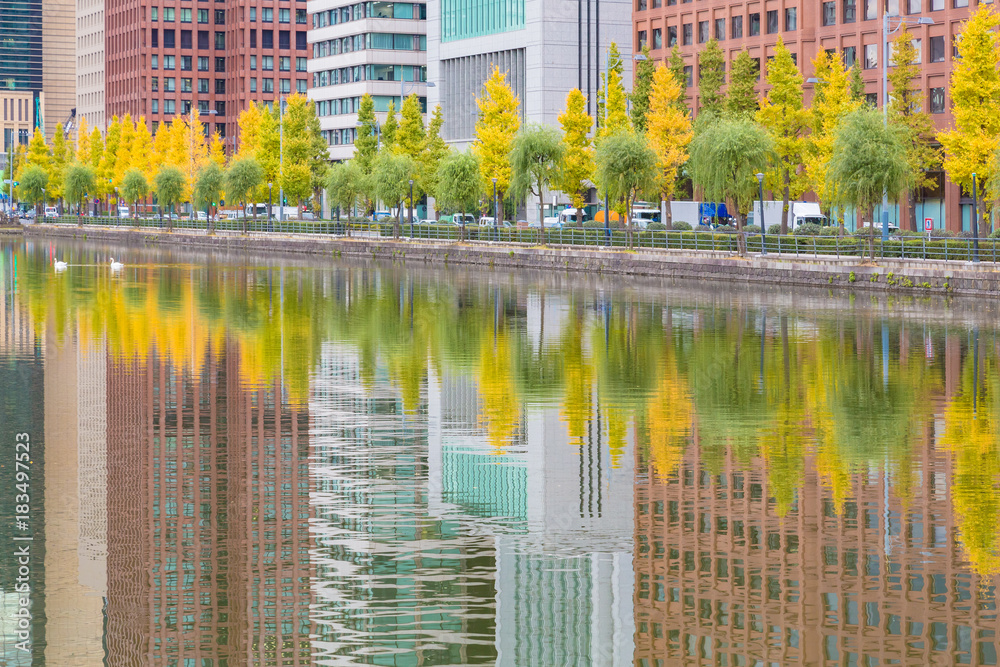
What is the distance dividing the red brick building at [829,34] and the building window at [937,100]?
6 centimetres

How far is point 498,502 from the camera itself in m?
15.6

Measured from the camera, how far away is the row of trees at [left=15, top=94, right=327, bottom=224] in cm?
12375

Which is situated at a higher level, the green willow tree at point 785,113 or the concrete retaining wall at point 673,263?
the green willow tree at point 785,113

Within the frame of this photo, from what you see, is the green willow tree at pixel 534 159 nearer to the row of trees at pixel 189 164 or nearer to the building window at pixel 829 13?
the building window at pixel 829 13

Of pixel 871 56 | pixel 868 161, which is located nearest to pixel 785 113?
pixel 871 56

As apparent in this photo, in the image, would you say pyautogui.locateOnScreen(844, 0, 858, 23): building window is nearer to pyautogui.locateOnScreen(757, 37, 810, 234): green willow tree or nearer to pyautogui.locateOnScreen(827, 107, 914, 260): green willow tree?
pyautogui.locateOnScreen(757, 37, 810, 234): green willow tree

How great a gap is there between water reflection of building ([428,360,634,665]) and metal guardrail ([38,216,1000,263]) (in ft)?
124

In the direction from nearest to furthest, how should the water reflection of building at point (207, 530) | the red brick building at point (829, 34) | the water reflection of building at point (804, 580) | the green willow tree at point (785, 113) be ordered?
the water reflection of building at point (804, 580) < the water reflection of building at point (207, 530) < the green willow tree at point (785, 113) < the red brick building at point (829, 34)

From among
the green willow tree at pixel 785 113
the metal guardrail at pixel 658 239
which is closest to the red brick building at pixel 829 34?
the green willow tree at pixel 785 113

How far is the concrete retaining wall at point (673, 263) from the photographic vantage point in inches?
2082

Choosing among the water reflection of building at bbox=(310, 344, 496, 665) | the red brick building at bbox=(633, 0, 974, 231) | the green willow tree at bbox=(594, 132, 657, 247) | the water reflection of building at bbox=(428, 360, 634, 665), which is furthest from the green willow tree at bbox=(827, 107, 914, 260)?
the water reflection of building at bbox=(310, 344, 496, 665)

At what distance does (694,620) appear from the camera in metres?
11.2

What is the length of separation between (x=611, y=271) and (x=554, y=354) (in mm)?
37781

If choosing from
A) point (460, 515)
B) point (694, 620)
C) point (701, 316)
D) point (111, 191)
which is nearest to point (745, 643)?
point (694, 620)
